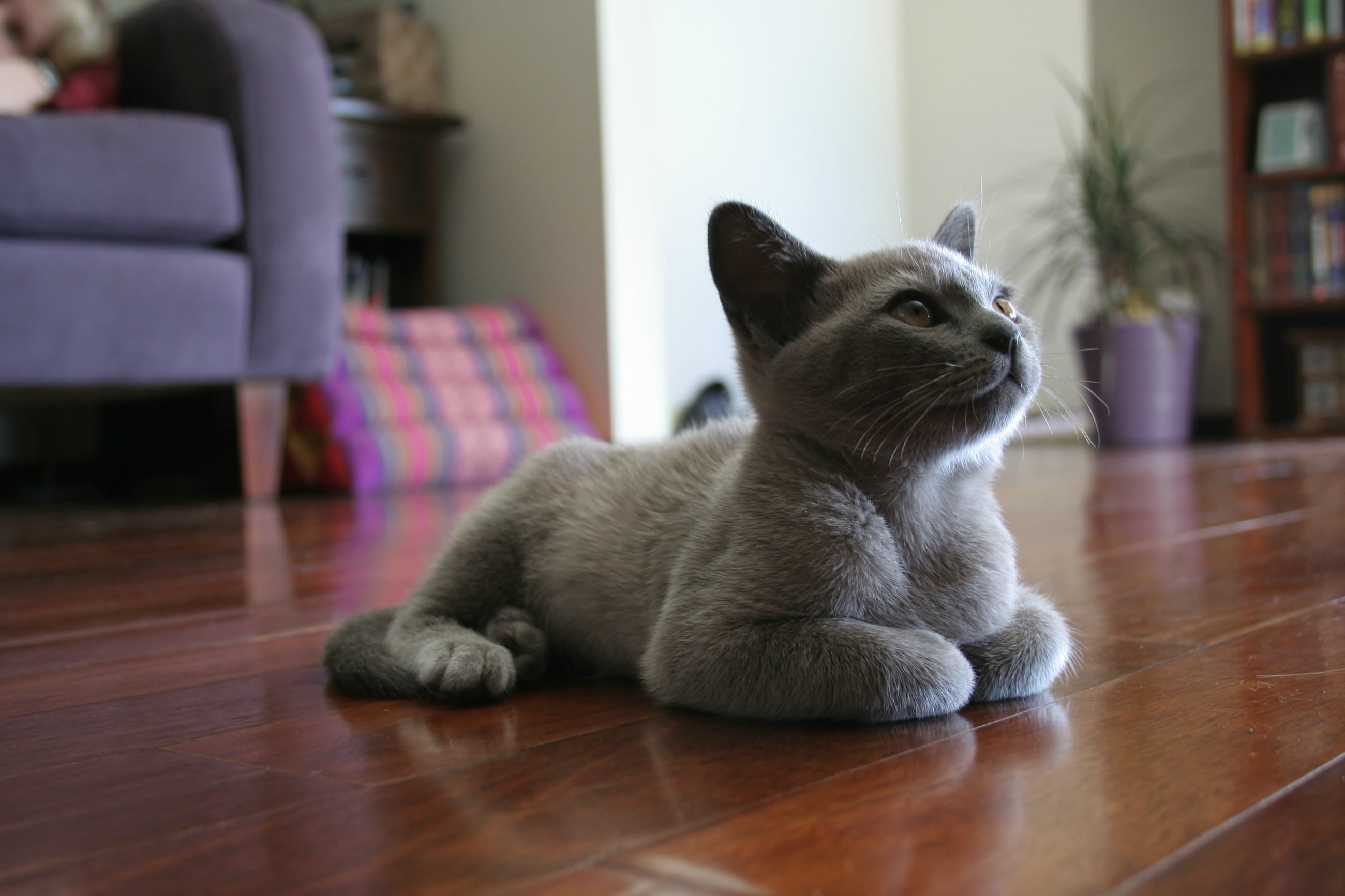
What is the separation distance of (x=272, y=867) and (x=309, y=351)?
7.79 feet

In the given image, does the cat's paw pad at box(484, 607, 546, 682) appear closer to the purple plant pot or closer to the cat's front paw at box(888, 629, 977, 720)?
the cat's front paw at box(888, 629, 977, 720)

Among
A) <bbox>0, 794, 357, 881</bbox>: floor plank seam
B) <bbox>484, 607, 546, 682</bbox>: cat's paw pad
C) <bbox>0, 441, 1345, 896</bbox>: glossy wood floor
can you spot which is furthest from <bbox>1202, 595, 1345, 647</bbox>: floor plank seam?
<bbox>0, 794, 357, 881</bbox>: floor plank seam

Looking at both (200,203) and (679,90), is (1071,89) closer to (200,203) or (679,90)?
(679,90)

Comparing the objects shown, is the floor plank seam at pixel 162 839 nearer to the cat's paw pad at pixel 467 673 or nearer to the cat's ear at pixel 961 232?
the cat's paw pad at pixel 467 673

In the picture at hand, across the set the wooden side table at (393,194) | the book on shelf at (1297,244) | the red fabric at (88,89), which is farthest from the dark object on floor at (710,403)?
the book on shelf at (1297,244)

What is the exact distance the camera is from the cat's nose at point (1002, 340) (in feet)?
2.59

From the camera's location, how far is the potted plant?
4.14 m

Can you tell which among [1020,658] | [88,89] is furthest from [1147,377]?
[1020,658]

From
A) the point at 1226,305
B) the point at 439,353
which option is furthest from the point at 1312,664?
the point at 1226,305

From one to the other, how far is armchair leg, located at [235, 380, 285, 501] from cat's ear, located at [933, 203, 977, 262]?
82.6 inches

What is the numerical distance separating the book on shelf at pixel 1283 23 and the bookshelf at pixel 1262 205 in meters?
0.01

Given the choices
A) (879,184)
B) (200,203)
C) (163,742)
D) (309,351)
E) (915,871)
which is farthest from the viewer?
(879,184)

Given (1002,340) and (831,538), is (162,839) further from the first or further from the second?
(1002,340)

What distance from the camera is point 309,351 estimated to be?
9.08 feet
